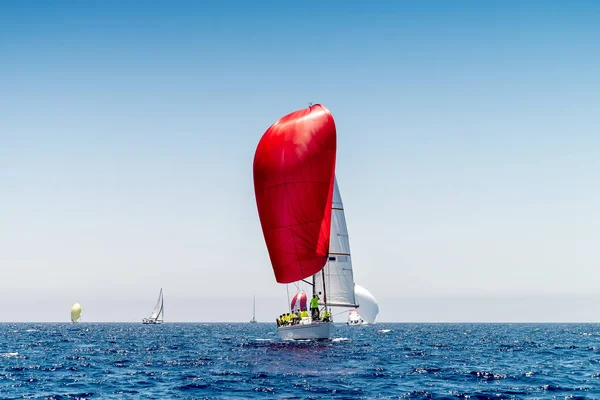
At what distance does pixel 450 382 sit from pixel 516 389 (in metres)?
3.11

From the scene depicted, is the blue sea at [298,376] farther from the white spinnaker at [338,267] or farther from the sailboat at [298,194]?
the white spinnaker at [338,267]

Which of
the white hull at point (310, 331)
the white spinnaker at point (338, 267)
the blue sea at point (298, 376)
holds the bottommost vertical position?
the blue sea at point (298, 376)

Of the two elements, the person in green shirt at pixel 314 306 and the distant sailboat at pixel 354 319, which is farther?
the distant sailboat at pixel 354 319

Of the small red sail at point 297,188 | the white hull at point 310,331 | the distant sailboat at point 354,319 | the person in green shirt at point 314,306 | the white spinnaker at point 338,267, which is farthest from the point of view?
the distant sailboat at point 354,319

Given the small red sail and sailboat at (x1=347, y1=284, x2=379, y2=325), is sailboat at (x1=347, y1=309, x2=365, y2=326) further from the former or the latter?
the small red sail

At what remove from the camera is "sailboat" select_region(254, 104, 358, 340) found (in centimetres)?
4678

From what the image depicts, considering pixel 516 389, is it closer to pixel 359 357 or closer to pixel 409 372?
pixel 409 372

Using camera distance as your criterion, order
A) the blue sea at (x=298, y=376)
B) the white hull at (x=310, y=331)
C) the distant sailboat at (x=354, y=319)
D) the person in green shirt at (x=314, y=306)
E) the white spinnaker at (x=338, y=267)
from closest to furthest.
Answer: the blue sea at (x=298, y=376) → the white hull at (x=310, y=331) → the person in green shirt at (x=314, y=306) → the white spinnaker at (x=338, y=267) → the distant sailboat at (x=354, y=319)

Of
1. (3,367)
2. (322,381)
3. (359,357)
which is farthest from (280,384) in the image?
(3,367)

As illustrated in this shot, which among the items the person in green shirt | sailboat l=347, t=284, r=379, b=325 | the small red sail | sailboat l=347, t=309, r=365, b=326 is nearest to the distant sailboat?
sailboat l=347, t=309, r=365, b=326

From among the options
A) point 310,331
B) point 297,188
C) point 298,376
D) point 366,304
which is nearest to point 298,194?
point 297,188

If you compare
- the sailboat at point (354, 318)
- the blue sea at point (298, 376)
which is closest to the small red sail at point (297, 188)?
the blue sea at point (298, 376)

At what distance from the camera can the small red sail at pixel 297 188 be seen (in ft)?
153

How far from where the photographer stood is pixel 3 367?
3553 cm
